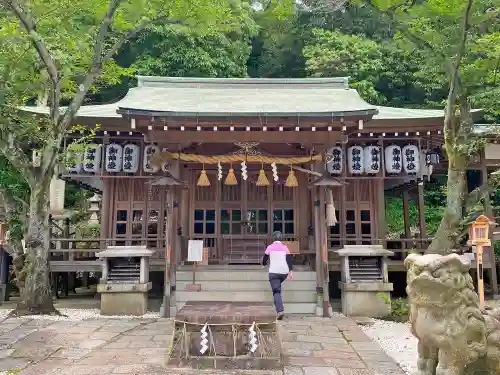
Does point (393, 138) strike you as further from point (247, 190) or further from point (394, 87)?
point (394, 87)

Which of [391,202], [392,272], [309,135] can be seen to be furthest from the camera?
[391,202]

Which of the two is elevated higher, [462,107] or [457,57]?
[457,57]

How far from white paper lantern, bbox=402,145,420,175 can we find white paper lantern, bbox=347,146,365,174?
3.93 feet

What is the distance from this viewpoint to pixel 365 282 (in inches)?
377

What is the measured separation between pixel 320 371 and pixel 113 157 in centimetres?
843

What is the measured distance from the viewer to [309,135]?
9.79 metres

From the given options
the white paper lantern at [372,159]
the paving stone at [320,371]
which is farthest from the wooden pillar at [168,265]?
the white paper lantern at [372,159]

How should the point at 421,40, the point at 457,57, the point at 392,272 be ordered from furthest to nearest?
1. the point at 392,272
2. the point at 421,40
3. the point at 457,57

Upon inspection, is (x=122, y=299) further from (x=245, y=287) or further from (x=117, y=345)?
(x=117, y=345)

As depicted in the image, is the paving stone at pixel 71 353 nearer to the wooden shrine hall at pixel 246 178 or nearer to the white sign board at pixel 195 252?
the wooden shrine hall at pixel 246 178

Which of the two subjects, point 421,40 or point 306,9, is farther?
point 306,9

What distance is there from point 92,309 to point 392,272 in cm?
877

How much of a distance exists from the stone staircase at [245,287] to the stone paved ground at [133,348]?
0.93 m

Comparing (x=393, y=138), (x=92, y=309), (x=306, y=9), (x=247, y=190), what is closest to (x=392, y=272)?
(x=393, y=138)
